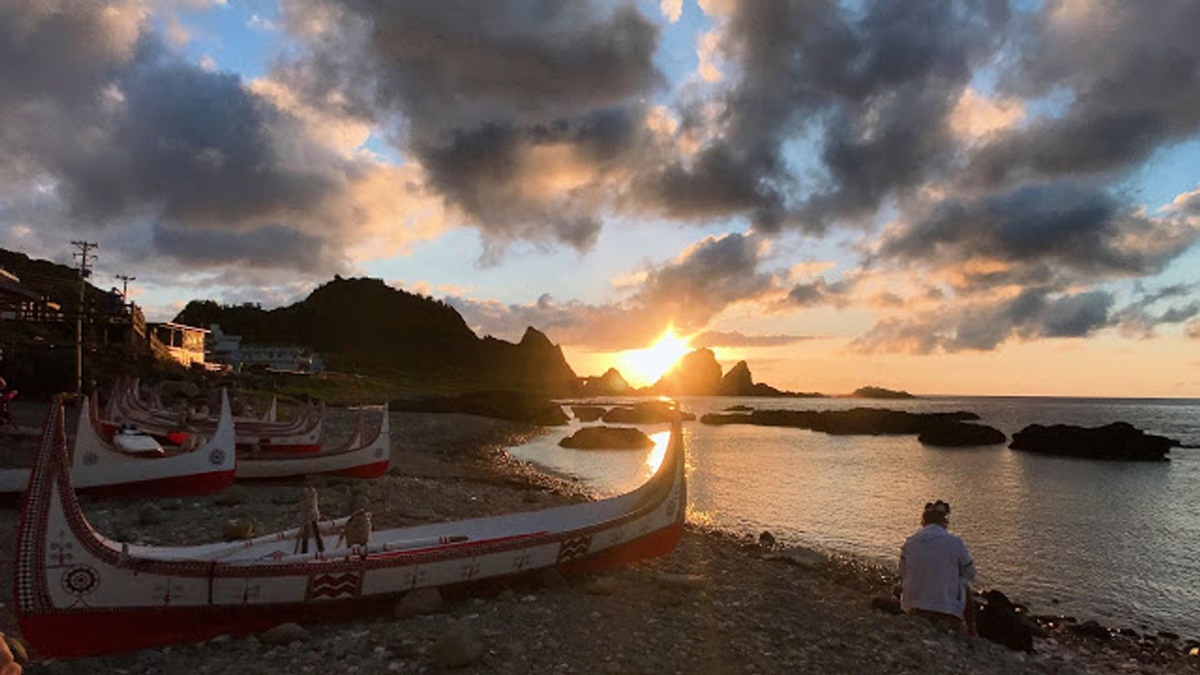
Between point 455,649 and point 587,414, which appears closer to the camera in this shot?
point 455,649

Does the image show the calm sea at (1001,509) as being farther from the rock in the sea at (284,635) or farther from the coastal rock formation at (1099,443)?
the rock in the sea at (284,635)

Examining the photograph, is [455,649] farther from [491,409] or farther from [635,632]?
[491,409]

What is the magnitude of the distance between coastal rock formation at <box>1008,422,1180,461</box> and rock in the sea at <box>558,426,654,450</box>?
39.2m

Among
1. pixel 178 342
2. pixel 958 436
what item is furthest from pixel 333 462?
pixel 178 342

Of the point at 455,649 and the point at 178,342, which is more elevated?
the point at 178,342

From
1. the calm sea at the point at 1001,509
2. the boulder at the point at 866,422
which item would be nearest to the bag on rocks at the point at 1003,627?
the calm sea at the point at 1001,509

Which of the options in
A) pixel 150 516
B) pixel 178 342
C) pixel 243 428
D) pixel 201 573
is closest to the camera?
pixel 201 573

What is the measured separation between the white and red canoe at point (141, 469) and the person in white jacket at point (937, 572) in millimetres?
17190

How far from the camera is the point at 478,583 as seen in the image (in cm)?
1279

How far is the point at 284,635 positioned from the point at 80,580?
9.31 ft

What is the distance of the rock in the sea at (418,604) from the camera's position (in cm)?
1170

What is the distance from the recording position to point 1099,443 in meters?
66.8

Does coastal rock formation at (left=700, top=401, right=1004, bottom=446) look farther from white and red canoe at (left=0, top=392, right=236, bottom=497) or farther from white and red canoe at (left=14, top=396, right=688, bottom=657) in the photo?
white and red canoe at (left=14, top=396, right=688, bottom=657)

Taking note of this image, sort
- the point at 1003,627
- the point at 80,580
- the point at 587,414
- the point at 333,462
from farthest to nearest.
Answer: the point at 587,414
the point at 333,462
the point at 1003,627
the point at 80,580
